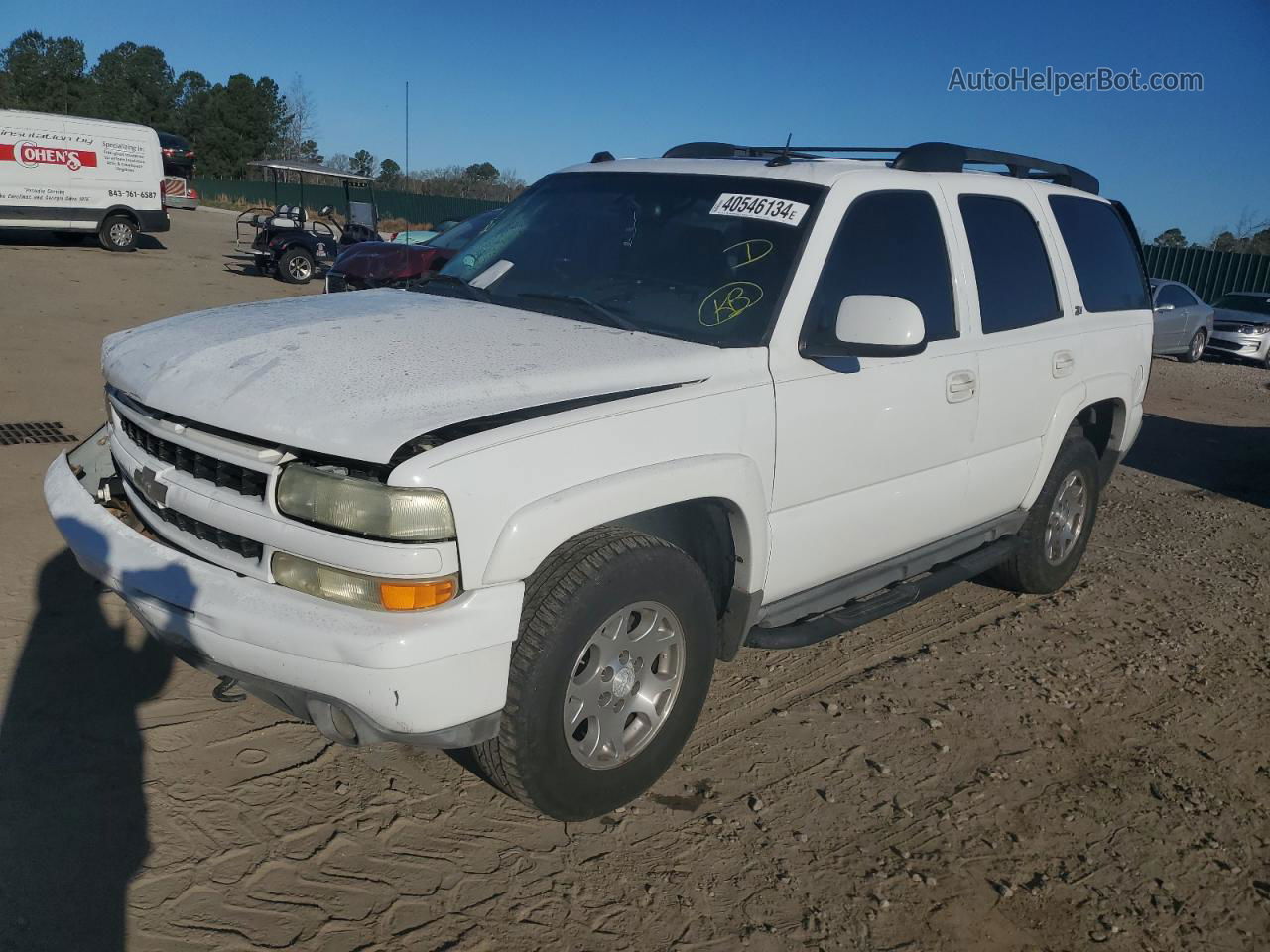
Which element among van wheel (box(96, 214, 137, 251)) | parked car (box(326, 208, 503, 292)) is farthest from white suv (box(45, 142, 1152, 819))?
van wheel (box(96, 214, 137, 251))

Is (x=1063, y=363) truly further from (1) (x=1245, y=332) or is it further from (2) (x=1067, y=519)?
(1) (x=1245, y=332)

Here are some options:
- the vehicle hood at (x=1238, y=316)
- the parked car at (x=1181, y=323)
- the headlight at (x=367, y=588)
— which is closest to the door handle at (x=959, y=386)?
the headlight at (x=367, y=588)

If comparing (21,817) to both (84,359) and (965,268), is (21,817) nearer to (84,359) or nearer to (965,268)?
(965,268)

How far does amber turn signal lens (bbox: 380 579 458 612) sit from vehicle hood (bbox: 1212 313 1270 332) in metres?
20.9

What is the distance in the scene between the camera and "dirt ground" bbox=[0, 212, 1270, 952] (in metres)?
2.67

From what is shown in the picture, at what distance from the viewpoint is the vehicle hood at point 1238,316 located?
63.9 feet

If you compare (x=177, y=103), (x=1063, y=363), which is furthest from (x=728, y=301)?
(x=177, y=103)

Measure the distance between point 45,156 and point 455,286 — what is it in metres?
19.5

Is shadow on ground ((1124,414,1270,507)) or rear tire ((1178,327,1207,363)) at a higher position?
rear tire ((1178,327,1207,363))

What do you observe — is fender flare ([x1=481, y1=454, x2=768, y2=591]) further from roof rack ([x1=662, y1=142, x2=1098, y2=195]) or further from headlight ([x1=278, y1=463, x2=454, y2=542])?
roof rack ([x1=662, y1=142, x2=1098, y2=195])

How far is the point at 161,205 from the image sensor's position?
70.2 ft

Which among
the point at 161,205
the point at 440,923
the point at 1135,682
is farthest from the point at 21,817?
the point at 161,205

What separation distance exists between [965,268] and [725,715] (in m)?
2.03

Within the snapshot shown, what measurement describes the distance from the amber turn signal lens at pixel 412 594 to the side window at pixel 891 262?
1.61 metres
